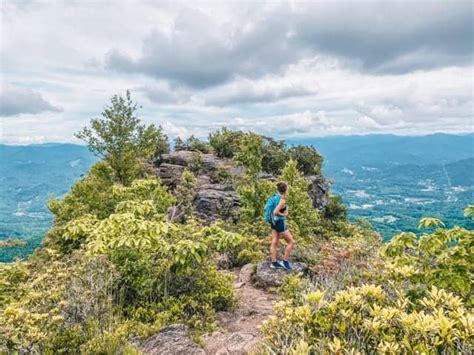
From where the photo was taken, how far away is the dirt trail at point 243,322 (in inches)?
245

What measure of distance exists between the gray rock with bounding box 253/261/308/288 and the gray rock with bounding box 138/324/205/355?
4.42m

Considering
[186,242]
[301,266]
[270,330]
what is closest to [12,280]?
[186,242]

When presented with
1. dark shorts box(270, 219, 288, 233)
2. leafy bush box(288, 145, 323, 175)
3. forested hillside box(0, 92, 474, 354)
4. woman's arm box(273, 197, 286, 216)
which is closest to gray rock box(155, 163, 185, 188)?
leafy bush box(288, 145, 323, 175)

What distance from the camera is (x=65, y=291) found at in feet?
23.4

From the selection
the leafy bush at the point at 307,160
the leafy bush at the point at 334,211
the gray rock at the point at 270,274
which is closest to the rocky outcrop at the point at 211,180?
the leafy bush at the point at 334,211

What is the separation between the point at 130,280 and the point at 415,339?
559 centimetres

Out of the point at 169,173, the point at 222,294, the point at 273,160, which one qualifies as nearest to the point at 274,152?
the point at 273,160

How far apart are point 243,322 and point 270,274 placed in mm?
2958

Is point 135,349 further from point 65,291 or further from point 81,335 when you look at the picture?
point 65,291

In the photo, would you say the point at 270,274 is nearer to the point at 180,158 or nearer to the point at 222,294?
the point at 222,294

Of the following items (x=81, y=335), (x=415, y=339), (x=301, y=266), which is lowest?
(x=301, y=266)

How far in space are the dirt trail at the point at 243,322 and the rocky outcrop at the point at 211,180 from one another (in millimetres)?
11685

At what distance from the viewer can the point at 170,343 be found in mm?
6238

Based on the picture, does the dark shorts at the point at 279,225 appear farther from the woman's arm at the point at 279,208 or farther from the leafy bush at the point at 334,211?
the leafy bush at the point at 334,211
